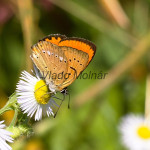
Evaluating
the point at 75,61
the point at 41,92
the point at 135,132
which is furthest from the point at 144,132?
the point at 41,92

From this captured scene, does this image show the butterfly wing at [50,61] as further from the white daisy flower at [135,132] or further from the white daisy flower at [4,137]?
the white daisy flower at [135,132]

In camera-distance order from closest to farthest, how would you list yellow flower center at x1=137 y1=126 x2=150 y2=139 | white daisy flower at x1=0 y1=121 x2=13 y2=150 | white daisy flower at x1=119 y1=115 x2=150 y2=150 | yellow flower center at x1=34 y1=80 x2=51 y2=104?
1. white daisy flower at x1=0 y1=121 x2=13 y2=150
2. yellow flower center at x1=34 y1=80 x2=51 y2=104
3. white daisy flower at x1=119 y1=115 x2=150 y2=150
4. yellow flower center at x1=137 y1=126 x2=150 y2=139

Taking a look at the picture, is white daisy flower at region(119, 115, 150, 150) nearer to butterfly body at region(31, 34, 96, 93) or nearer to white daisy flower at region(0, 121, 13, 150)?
butterfly body at region(31, 34, 96, 93)

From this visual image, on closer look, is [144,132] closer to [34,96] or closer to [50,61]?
[50,61]

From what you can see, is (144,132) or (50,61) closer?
(50,61)

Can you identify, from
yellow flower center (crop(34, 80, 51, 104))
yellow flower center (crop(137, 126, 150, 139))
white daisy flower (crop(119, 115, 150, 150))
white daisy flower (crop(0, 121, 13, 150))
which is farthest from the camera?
yellow flower center (crop(137, 126, 150, 139))

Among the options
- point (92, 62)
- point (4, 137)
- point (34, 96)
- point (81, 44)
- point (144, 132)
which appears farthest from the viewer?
point (92, 62)

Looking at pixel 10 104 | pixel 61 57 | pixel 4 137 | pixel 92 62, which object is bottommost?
pixel 4 137

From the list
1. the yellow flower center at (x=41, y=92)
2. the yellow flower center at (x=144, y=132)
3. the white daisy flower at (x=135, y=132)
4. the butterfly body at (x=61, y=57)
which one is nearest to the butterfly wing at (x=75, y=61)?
the butterfly body at (x=61, y=57)

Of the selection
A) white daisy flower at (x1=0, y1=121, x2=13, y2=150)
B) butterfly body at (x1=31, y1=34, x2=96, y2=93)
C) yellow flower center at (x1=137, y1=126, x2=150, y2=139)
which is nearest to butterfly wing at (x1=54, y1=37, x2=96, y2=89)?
butterfly body at (x1=31, y1=34, x2=96, y2=93)
